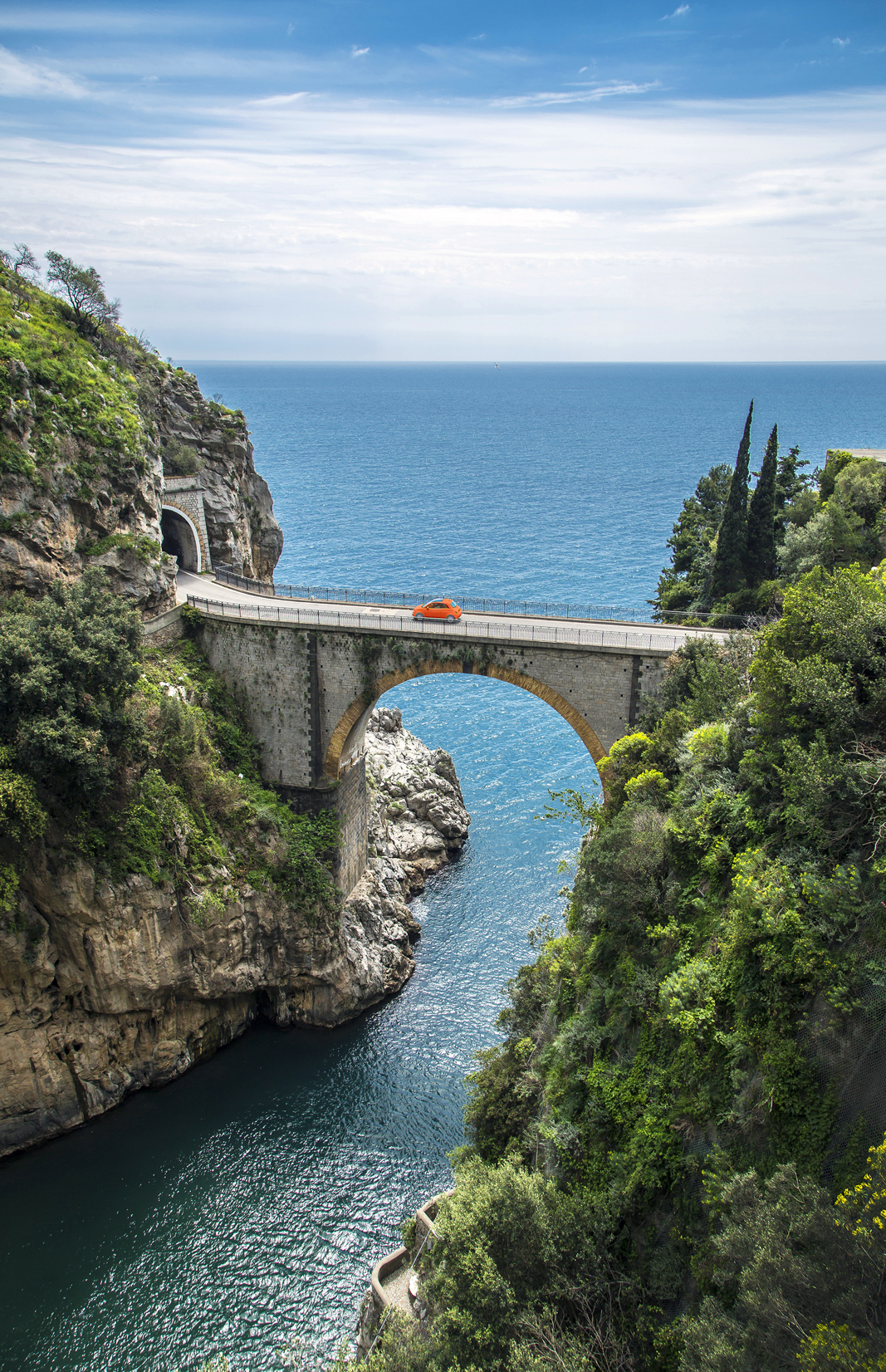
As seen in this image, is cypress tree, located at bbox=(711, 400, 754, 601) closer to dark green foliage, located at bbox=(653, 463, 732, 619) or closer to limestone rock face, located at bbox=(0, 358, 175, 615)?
dark green foliage, located at bbox=(653, 463, 732, 619)

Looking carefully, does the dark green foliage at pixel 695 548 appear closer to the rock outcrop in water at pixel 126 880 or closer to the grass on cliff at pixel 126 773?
the rock outcrop in water at pixel 126 880

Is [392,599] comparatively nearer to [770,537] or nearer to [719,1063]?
[770,537]

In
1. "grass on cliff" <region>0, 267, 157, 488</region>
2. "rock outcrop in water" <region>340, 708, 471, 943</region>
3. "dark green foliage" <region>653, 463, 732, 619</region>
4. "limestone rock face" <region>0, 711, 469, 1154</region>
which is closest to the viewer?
"limestone rock face" <region>0, 711, 469, 1154</region>

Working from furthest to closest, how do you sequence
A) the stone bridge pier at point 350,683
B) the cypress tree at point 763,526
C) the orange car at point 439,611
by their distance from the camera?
the cypress tree at point 763,526 < the orange car at point 439,611 < the stone bridge pier at point 350,683

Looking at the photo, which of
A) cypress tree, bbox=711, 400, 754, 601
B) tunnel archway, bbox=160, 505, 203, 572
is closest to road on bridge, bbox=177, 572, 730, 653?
tunnel archway, bbox=160, 505, 203, 572

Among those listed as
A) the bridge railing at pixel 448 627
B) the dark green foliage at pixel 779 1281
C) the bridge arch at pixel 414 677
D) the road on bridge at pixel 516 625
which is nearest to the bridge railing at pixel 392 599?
the road on bridge at pixel 516 625

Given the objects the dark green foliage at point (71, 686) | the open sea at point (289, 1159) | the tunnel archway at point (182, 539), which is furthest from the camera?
the tunnel archway at point (182, 539)
